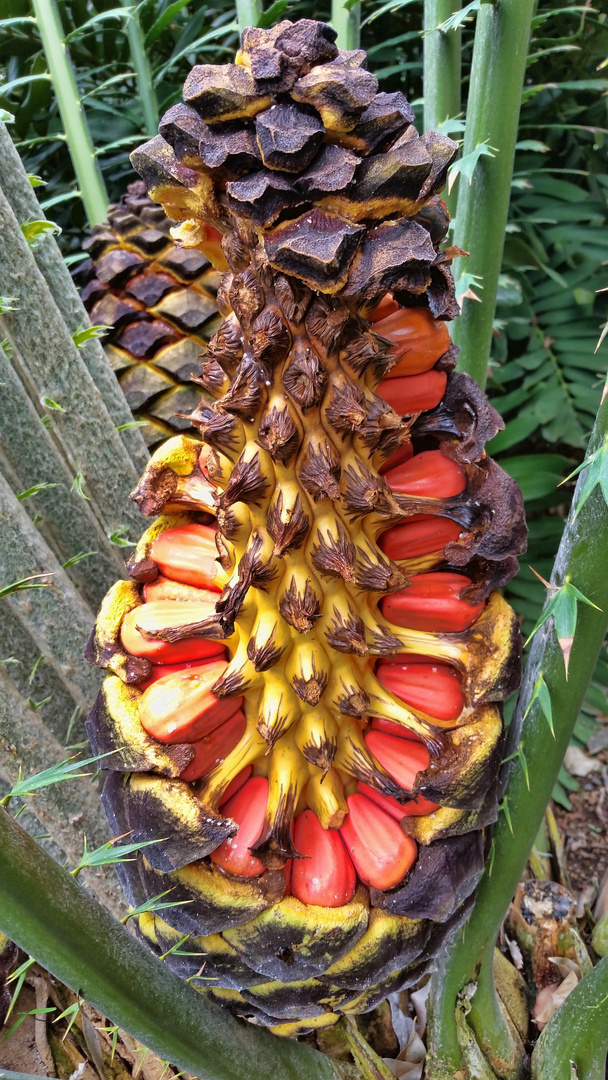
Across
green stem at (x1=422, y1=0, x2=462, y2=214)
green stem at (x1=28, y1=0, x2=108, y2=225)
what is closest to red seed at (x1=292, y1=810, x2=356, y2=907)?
green stem at (x1=422, y1=0, x2=462, y2=214)

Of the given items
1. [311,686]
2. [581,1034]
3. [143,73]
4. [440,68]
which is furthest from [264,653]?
[143,73]

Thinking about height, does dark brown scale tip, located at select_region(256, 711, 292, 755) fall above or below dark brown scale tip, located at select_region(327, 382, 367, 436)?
below

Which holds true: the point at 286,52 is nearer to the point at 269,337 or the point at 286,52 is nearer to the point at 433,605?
the point at 269,337

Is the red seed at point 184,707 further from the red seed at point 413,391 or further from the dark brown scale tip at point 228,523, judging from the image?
the red seed at point 413,391

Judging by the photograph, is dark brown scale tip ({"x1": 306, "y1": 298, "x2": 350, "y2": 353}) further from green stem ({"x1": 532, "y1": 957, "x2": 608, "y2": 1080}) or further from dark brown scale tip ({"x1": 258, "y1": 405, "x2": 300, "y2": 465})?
green stem ({"x1": 532, "y1": 957, "x2": 608, "y2": 1080})

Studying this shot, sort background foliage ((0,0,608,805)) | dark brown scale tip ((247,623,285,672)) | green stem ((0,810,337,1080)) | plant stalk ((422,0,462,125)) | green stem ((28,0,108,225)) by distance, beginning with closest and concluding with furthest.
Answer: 1. green stem ((0,810,337,1080))
2. dark brown scale tip ((247,623,285,672))
3. plant stalk ((422,0,462,125))
4. green stem ((28,0,108,225))
5. background foliage ((0,0,608,805))

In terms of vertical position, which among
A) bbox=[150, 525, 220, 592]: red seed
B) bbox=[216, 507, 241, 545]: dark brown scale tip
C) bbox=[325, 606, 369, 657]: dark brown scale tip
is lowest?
bbox=[150, 525, 220, 592]: red seed

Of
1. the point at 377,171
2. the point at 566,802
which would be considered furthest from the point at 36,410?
the point at 566,802
